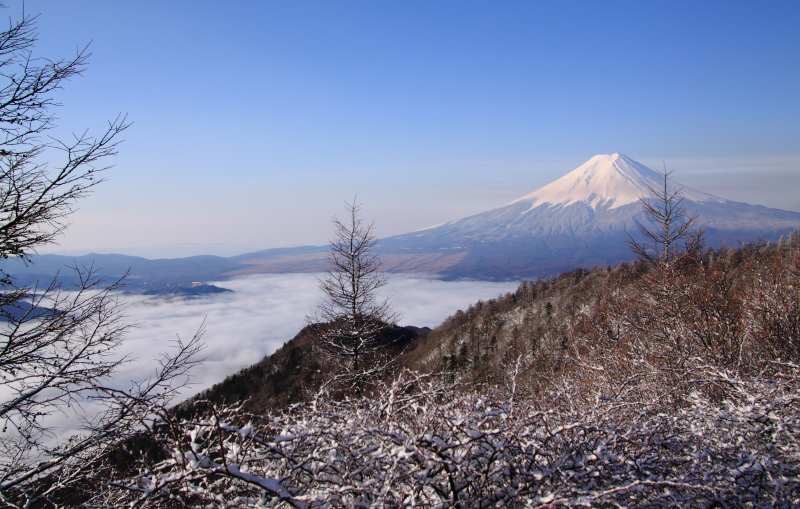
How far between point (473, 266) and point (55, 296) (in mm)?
196230

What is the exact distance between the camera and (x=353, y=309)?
33.8ft

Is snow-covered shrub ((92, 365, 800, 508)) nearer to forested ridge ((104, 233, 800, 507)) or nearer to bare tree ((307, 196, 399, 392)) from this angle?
forested ridge ((104, 233, 800, 507))

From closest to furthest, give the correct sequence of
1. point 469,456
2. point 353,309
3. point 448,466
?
point 448,466, point 469,456, point 353,309

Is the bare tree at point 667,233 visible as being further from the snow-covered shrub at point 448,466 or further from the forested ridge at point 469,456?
the snow-covered shrub at point 448,466

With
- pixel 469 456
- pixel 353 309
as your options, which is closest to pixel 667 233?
pixel 353 309

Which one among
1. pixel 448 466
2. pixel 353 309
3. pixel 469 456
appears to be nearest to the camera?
pixel 448 466

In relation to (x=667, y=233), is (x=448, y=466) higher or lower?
lower

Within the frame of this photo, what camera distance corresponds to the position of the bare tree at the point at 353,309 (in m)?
10.1

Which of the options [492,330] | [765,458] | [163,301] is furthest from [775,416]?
[163,301]

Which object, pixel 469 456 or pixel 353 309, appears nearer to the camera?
pixel 469 456

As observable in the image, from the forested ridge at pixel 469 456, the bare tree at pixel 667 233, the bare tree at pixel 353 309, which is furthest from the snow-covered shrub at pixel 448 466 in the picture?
the bare tree at pixel 667 233

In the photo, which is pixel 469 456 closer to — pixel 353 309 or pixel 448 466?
pixel 448 466

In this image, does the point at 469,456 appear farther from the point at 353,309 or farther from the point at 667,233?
the point at 667,233

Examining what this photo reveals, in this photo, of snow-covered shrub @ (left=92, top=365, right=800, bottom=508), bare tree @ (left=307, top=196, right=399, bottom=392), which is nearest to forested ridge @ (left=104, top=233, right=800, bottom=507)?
snow-covered shrub @ (left=92, top=365, right=800, bottom=508)
